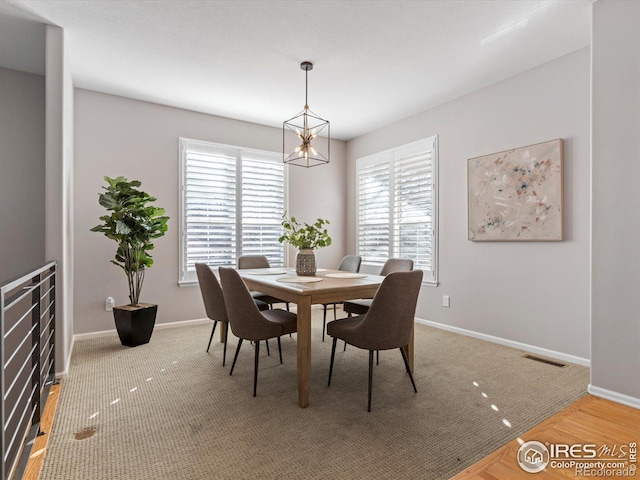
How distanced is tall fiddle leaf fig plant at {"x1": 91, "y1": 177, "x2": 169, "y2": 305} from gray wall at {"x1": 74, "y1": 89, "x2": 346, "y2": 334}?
1.44 ft

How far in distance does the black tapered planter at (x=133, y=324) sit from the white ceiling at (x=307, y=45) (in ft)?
7.79

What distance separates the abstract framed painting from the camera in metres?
3.28

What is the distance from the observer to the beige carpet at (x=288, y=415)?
1743mm

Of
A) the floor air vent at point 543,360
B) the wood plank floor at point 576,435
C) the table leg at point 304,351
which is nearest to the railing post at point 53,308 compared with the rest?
the table leg at point 304,351

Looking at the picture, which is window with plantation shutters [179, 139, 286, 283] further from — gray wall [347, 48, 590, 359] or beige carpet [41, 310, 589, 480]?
gray wall [347, 48, 590, 359]

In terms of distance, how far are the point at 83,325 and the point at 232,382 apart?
225 cm

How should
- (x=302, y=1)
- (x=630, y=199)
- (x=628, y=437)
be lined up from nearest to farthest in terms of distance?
(x=628, y=437)
(x=630, y=199)
(x=302, y=1)

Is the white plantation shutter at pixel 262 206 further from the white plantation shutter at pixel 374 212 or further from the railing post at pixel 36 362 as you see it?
the railing post at pixel 36 362

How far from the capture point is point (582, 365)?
10.1ft

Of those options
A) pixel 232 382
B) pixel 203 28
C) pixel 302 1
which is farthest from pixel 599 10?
pixel 232 382

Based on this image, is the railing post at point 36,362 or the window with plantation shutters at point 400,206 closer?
the railing post at point 36,362

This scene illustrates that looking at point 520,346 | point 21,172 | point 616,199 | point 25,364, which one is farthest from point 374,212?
point 25,364

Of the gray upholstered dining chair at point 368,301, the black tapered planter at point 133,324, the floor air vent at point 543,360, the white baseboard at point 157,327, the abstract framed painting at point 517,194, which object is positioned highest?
the abstract framed painting at point 517,194

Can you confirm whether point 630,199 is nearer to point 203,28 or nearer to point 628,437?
point 628,437
